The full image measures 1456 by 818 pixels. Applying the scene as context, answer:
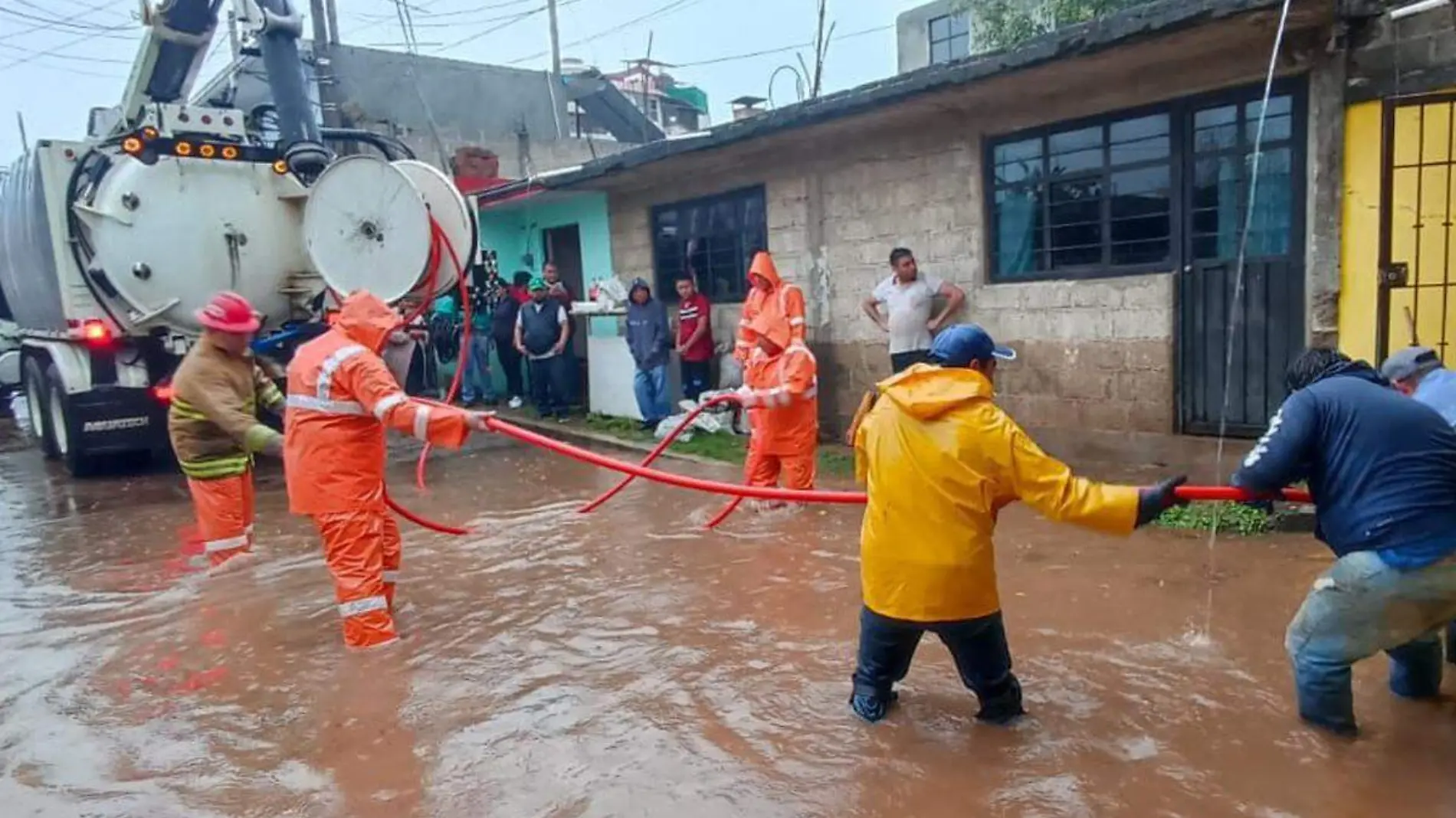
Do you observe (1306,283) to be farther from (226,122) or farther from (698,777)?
(226,122)

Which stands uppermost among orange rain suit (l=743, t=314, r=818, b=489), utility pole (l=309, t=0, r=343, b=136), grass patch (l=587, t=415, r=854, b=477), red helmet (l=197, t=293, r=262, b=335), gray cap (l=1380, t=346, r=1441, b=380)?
utility pole (l=309, t=0, r=343, b=136)

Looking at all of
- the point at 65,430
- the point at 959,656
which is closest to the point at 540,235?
the point at 65,430

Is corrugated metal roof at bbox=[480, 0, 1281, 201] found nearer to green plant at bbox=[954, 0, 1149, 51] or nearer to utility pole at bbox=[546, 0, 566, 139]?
green plant at bbox=[954, 0, 1149, 51]

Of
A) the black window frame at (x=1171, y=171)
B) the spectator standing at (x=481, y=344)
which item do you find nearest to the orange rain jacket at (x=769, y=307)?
the black window frame at (x=1171, y=171)

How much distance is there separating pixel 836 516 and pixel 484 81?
1972 centimetres

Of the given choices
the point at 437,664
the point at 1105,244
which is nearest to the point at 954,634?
the point at 437,664

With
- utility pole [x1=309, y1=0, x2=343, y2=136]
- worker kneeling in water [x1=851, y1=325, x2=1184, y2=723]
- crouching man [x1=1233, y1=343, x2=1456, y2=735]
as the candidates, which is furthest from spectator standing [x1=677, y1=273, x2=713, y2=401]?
utility pole [x1=309, y1=0, x2=343, y2=136]

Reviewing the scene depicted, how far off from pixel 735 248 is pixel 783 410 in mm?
4652

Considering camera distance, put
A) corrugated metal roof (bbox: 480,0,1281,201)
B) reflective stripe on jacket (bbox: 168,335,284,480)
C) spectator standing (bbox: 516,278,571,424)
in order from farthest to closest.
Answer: spectator standing (bbox: 516,278,571,424) → corrugated metal roof (bbox: 480,0,1281,201) → reflective stripe on jacket (bbox: 168,335,284,480)

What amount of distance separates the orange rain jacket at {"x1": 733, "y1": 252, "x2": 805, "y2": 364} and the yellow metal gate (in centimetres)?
341

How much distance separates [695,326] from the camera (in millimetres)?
10914

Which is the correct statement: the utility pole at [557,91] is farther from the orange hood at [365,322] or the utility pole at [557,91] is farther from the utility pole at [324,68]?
the orange hood at [365,322]

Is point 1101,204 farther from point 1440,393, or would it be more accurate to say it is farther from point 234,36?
point 234,36

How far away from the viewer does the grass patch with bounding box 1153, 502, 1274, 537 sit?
6.02 meters
